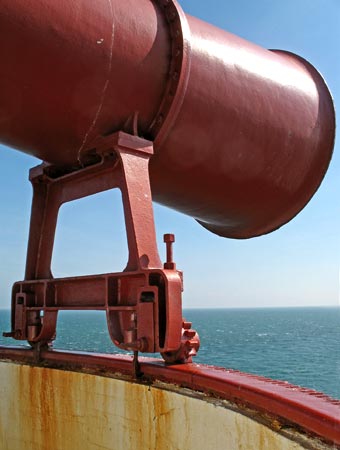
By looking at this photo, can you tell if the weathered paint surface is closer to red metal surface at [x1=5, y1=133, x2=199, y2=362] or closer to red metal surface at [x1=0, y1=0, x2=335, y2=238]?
red metal surface at [x1=5, y1=133, x2=199, y2=362]

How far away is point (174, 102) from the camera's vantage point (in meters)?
3.70

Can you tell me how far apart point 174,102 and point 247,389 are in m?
2.07

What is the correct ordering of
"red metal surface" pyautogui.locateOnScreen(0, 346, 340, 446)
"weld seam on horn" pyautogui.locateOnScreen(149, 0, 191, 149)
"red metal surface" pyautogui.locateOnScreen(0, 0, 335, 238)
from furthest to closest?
1. "weld seam on horn" pyautogui.locateOnScreen(149, 0, 191, 149)
2. "red metal surface" pyautogui.locateOnScreen(0, 0, 335, 238)
3. "red metal surface" pyautogui.locateOnScreen(0, 346, 340, 446)

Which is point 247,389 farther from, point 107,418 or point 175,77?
point 175,77

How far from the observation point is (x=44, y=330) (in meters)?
4.42

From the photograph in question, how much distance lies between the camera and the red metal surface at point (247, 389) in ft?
7.59

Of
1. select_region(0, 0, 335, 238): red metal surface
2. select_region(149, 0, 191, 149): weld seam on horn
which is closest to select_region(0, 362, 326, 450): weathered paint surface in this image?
select_region(0, 0, 335, 238): red metal surface

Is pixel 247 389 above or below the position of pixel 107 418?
above

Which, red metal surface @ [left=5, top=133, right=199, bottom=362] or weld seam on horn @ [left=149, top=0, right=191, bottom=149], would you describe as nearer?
red metal surface @ [left=5, top=133, right=199, bottom=362]

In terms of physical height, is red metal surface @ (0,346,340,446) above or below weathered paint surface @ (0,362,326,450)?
above

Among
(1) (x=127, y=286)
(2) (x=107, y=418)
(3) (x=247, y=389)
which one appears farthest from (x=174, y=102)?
(2) (x=107, y=418)

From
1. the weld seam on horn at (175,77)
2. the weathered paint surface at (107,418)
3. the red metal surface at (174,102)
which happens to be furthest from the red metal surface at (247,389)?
the weld seam on horn at (175,77)

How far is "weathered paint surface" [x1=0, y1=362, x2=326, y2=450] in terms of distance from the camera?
2.84 meters

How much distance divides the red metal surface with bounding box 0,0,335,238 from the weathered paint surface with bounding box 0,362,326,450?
5.67 ft
